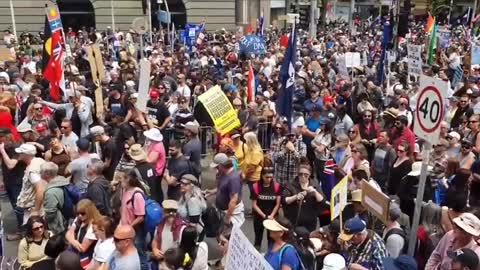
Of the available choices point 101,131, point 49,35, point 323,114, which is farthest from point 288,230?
point 49,35

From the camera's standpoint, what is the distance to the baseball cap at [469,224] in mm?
4902

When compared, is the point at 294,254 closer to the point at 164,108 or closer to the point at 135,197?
the point at 135,197

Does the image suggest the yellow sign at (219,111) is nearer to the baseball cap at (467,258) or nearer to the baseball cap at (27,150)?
the baseball cap at (27,150)

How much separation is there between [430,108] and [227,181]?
261cm

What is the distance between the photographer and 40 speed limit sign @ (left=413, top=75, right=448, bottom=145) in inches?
207

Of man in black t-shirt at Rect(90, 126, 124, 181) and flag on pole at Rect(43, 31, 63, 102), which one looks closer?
man in black t-shirt at Rect(90, 126, 124, 181)

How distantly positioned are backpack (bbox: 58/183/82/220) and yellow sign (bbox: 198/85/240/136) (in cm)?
300

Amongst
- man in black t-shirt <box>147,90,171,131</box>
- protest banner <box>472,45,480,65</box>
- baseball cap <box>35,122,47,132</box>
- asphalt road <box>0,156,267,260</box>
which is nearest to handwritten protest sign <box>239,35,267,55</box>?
protest banner <box>472,45,480,65</box>

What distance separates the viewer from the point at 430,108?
17.7 feet

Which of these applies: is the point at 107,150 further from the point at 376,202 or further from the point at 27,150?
the point at 376,202

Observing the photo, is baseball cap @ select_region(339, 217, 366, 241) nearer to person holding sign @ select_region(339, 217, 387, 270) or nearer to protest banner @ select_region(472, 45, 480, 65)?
person holding sign @ select_region(339, 217, 387, 270)

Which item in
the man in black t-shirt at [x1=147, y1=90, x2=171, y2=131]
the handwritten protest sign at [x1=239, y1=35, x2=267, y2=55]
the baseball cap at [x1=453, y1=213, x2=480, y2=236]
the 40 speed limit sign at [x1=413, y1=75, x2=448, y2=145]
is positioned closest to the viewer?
the baseball cap at [x1=453, y1=213, x2=480, y2=236]

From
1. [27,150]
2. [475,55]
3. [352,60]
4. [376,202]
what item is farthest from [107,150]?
[475,55]

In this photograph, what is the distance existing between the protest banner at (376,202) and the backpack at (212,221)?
1915 mm
